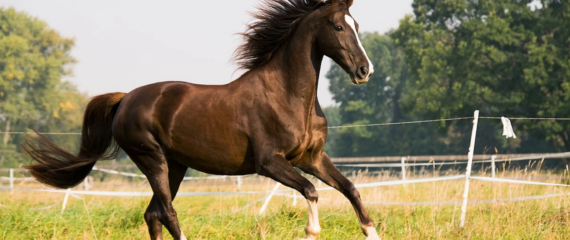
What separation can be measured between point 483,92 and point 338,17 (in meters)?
27.3

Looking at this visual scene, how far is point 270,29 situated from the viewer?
5418mm

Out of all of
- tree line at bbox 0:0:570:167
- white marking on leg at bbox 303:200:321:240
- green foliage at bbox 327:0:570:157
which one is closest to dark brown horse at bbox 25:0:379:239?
white marking on leg at bbox 303:200:321:240

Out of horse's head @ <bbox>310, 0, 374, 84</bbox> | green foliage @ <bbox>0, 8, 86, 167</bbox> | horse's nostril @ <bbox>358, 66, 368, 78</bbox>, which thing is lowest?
green foliage @ <bbox>0, 8, 86, 167</bbox>

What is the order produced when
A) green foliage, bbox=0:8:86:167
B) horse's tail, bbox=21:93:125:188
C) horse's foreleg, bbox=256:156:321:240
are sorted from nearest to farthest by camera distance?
horse's foreleg, bbox=256:156:321:240, horse's tail, bbox=21:93:125:188, green foliage, bbox=0:8:86:167

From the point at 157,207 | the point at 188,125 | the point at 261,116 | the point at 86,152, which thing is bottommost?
the point at 157,207

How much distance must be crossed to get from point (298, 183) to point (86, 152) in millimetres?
2696

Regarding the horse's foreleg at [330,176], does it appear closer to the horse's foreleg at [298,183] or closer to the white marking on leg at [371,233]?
the white marking on leg at [371,233]

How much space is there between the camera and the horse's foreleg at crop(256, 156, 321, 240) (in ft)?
15.4

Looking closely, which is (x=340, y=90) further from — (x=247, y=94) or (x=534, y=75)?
(x=247, y=94)

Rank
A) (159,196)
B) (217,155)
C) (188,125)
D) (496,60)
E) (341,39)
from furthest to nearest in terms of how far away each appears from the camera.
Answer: (496,60) < (159,196) < (188,125) < (217,155) < (341,39)

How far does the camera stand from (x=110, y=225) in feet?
22.2

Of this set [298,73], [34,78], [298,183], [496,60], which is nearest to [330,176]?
[298,183]

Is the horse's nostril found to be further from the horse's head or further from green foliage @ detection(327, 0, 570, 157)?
green foliage @ detection(327, 0, 570, 157)

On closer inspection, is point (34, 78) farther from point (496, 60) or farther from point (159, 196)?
point (159, 196)
